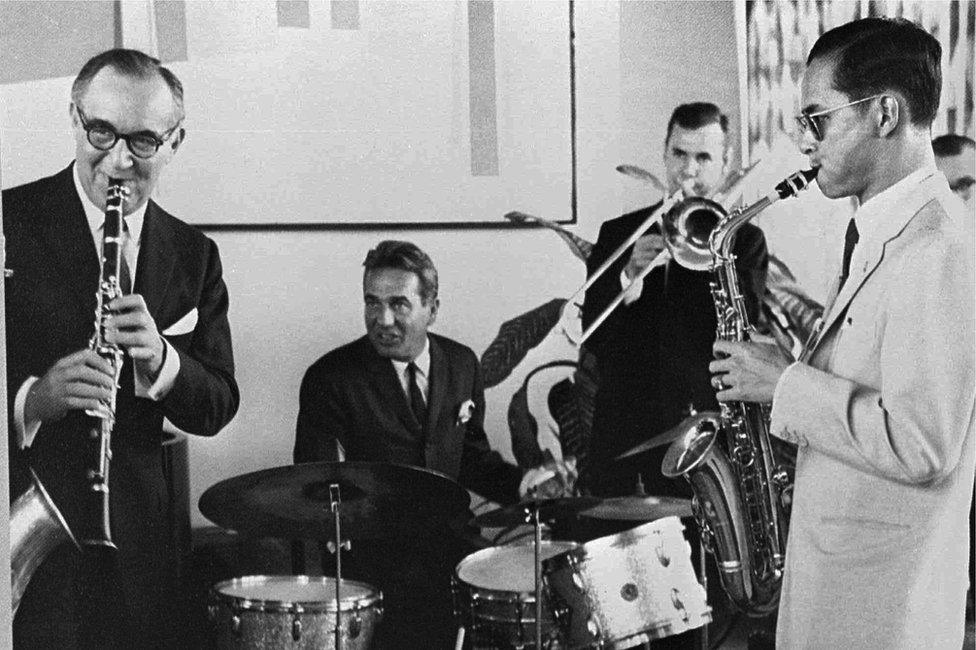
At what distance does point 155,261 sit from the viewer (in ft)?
11.2

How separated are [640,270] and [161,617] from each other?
67.3 inches

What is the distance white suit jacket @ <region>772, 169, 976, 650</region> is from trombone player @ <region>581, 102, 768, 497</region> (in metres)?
1.22

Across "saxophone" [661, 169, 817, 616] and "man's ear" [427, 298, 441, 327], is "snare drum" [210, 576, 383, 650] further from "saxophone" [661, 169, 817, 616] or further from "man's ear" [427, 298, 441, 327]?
"saxophone" [661, 169, 817, 616]

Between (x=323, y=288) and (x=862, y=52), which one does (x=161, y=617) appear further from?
(x=862, y=52)

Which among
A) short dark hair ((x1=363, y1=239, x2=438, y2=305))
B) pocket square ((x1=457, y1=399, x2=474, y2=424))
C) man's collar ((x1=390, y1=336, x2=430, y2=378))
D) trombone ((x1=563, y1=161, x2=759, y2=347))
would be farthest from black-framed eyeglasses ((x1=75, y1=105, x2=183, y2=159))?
trombone ((x1=563, y1=161, x2=759, y2=347))

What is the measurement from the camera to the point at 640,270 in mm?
3875

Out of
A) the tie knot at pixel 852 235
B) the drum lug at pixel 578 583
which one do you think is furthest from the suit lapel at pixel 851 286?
the drum lug at pixel 578 583

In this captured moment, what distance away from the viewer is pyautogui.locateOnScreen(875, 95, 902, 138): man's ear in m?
2.69

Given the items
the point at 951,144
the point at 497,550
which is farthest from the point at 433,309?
the point at 951,144

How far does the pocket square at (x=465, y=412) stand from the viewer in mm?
3727

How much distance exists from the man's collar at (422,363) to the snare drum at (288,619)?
2.12 ft

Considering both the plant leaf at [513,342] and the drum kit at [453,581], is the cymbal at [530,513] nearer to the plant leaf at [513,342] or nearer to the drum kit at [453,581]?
the drum kit at [453,581]

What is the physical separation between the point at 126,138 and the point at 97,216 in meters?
0.22

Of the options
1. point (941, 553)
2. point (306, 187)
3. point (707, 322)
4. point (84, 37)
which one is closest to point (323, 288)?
point (306, 187)
